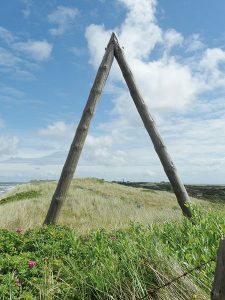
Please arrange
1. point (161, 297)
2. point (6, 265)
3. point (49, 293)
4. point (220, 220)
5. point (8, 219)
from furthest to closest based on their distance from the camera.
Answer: point (8, 219), point (220, 220), point (6, 265), point (49, 293), point (161, 297)

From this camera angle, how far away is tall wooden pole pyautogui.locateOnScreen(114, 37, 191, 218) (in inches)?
412

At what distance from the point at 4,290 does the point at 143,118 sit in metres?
6.61

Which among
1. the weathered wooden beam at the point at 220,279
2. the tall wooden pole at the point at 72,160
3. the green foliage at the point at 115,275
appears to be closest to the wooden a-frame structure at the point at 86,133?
the tall wooden pole at the point at 72,160

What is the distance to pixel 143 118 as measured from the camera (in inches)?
423

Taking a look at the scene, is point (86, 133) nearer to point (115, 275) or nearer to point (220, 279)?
point (115, 275)

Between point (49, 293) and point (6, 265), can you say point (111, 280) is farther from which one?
point (6, 265)

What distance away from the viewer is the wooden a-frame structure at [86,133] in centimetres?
1004

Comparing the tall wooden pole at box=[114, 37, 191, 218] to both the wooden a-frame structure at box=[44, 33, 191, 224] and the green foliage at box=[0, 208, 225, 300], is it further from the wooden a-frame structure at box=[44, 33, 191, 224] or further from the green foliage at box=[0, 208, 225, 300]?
the green foliage at box=[0, 208, 225, 300]

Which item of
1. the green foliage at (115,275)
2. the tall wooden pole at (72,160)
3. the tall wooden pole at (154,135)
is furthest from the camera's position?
the tall wooden pole at (154,135)

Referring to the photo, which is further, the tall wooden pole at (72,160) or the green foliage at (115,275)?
the tall wooden pole at (72,160)

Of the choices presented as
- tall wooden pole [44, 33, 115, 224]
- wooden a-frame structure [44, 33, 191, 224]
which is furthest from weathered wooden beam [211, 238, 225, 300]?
tall wooden pole [44, 33, 115, 224]

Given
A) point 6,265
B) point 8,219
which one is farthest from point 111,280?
point 8,219

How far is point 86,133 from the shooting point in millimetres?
10188

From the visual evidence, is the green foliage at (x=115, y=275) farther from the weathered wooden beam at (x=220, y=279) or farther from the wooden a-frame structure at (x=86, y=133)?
the wooden a-frame structure at (x=86, y=133)
